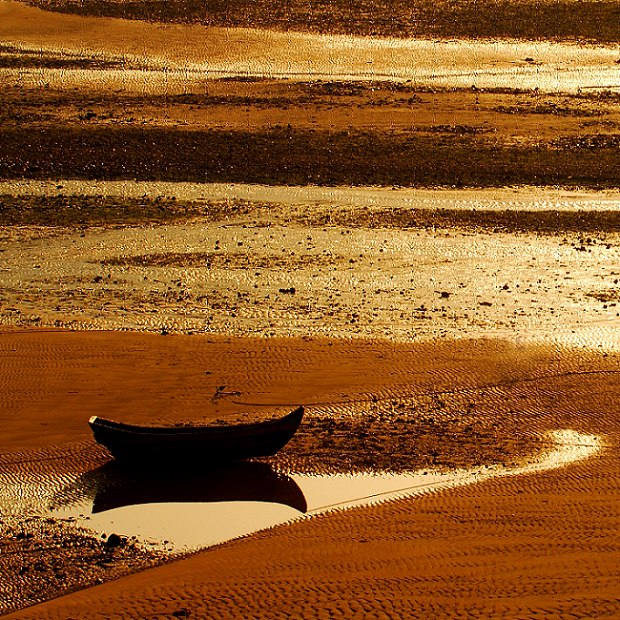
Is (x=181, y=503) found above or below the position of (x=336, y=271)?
below

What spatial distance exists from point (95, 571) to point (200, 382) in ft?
14.1

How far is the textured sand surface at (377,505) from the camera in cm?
1035

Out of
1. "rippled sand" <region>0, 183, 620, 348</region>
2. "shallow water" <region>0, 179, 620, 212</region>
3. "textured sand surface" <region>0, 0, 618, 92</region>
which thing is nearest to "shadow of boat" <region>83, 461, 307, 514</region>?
"rippled sand" <region>0, 183, 620, 348</region>

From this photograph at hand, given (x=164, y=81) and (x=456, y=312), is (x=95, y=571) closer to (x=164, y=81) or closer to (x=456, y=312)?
(x=456, y=312)

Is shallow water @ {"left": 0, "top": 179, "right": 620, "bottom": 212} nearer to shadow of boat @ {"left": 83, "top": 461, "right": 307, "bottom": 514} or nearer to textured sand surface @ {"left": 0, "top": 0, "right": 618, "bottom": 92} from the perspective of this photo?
textured sand surface @ {"left": 0, "top": 0, "right": 618, "bottom": 92}

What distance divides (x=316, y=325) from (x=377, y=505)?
4956 millimetres

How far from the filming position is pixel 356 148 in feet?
84.4

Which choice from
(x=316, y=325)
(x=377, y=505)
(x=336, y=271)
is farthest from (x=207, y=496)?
(x=336, y=271)

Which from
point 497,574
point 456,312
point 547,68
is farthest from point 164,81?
Result: point 497,574

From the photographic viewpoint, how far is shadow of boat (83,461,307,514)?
12594 millimetres

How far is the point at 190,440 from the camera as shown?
1266 centimetres

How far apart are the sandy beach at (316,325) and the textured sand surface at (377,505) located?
0.04 meters

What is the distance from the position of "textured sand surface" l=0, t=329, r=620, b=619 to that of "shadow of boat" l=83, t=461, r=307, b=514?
54 centimetres

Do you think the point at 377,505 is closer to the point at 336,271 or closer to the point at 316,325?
the point at 316,325
